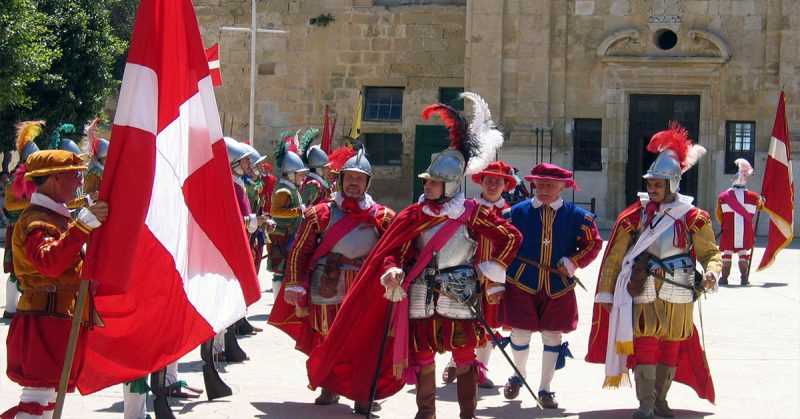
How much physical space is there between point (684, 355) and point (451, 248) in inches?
83.9

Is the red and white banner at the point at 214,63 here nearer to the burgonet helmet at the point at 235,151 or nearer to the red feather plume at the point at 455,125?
the burgonet helmet at the point at 235,151

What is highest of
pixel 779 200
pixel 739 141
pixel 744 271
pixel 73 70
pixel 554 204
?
pixel 73 70

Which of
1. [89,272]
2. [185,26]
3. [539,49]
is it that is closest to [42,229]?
[89,272]

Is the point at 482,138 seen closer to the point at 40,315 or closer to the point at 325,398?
the point at 325,398

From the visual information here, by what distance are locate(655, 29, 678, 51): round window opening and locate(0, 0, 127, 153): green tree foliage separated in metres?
12.8

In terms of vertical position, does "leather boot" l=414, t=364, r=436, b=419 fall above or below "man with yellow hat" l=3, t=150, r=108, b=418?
below

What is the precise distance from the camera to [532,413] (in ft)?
28.2

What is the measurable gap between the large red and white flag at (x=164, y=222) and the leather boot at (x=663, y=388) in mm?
3303

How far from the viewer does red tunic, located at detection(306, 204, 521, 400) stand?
775 centimetres

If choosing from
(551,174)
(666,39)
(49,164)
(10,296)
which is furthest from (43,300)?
(666,39)

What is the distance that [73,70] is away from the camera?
1117 inches

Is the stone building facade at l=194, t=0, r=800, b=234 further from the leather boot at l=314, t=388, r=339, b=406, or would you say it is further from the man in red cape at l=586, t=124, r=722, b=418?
the leather boot at l=314, t=388, r=339, b=406

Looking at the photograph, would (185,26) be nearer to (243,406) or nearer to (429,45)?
(243,406)

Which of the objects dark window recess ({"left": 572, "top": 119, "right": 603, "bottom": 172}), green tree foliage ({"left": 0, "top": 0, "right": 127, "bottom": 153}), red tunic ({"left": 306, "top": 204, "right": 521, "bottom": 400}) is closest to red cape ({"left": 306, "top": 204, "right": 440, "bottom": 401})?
red tunic ({"left": 306, "top": 204, "right": 521, "bottom": 400})
